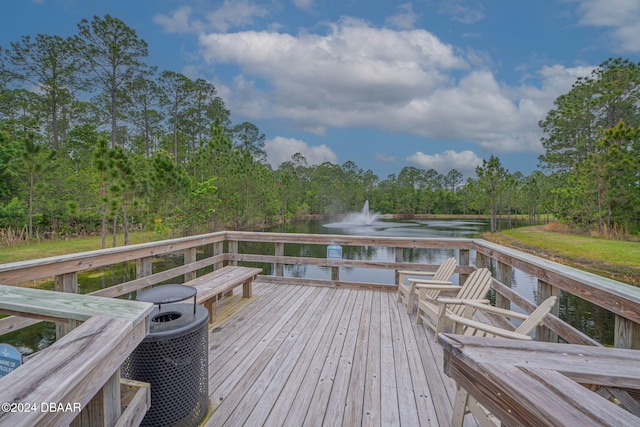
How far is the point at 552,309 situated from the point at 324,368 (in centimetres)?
181

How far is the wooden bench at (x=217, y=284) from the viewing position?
314 cm

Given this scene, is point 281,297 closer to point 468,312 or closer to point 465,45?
point 468,312

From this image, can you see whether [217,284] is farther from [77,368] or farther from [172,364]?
[77,368]

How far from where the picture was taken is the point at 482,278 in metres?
3.18

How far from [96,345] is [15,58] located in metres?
23.9

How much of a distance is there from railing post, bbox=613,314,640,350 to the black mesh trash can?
2.29 metres

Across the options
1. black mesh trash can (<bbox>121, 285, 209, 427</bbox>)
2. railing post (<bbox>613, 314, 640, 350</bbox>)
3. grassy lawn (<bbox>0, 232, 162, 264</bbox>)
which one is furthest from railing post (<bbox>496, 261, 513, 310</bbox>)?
grassy lawn (<bbox>0, 232, 162, 264</bbox>)

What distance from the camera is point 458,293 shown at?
3.38 metres

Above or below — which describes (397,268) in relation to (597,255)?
above

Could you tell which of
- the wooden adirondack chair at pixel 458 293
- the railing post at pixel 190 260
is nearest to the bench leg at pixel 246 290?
the railing post at pixel 190 260

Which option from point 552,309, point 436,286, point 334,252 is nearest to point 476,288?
point 436,286

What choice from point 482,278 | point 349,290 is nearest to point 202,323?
point 482,278

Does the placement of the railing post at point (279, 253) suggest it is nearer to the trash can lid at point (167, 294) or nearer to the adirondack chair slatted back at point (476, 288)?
the adirondack chair slatted back at point (476, 288)

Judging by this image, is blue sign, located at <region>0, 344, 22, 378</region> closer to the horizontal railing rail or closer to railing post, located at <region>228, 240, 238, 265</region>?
the horizontal railing rail
